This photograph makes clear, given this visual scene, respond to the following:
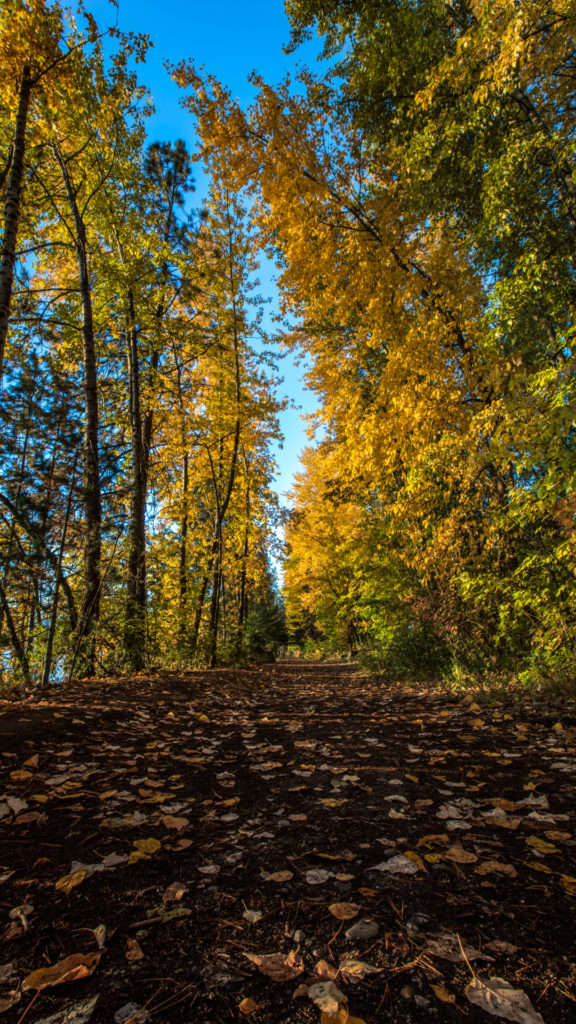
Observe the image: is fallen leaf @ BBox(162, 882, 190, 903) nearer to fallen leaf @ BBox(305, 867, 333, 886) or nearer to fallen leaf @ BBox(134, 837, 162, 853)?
fallen leaf @ BBox(134, 837, 162, 853)

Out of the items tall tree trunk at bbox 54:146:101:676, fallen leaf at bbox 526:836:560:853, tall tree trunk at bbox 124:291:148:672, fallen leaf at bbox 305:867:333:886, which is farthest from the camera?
tall tree trunk at bbox 124:291:148:672

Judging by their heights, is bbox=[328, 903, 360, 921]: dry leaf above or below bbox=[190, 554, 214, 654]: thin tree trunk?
below

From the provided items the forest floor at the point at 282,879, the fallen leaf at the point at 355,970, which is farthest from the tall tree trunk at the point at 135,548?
the fallen leaf at the point at 355,970

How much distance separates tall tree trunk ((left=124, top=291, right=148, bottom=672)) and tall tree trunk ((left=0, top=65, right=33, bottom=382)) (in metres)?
2.59

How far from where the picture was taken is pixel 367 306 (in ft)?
18.7

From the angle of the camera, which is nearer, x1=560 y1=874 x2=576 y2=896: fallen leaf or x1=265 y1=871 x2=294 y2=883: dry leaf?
x1=560 y1=874 x2=576 y2=896: fallen leaf

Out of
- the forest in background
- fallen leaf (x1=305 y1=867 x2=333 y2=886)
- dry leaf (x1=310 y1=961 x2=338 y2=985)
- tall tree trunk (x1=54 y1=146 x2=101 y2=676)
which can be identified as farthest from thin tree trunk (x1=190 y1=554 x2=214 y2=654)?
dry leaf (x1=310 y1=961 x2=338 y2=985)

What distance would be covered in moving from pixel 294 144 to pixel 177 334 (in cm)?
395

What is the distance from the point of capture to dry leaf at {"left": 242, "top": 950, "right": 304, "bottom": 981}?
109cm

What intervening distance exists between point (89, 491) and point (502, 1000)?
6.64 meters

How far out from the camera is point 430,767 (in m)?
2.76

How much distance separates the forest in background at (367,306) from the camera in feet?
13.8

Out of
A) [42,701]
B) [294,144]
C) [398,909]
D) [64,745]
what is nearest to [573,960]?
[398,909]

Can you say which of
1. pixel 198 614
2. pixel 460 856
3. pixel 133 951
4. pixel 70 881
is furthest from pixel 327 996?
pixel 198 614
